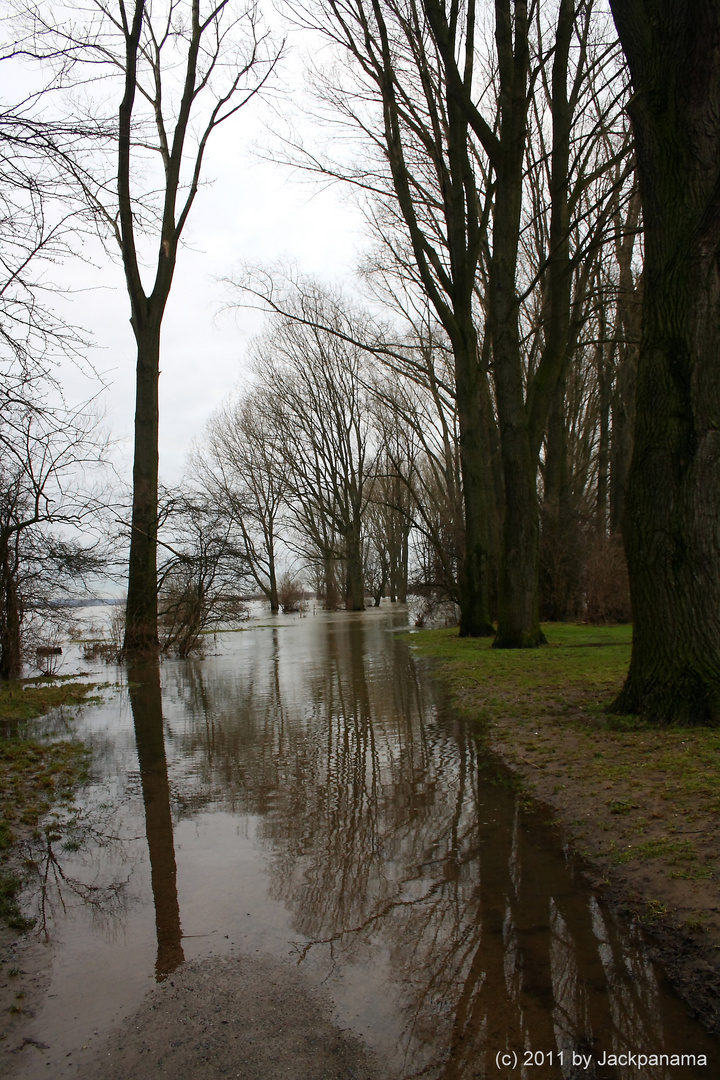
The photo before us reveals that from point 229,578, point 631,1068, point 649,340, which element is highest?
point 649,340

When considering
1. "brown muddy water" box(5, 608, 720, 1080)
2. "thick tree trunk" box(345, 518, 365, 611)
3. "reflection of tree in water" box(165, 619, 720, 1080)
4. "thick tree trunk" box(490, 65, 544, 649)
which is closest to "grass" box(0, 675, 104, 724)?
"brown muddy water" box(5, 608, 720, 1080)

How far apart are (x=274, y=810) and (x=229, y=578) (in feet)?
38.9

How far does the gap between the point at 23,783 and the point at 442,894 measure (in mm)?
3597

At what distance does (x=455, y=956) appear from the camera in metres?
2.84

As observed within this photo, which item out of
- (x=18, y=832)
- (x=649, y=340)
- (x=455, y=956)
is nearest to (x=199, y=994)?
(x=455, y=956)

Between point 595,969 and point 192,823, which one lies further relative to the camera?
point 192,823

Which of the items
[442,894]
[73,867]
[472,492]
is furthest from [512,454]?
[73,867]

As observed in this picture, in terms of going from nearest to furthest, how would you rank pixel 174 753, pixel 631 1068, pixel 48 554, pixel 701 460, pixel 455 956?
pixel 631 1068 < pixel 455 956 < pixel 701 460 < pixel 174 753 < pixel 48 554

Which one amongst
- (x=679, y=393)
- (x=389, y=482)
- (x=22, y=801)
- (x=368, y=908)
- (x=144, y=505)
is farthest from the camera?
(x=389, y=482)

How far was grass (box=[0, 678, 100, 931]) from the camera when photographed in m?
3.73

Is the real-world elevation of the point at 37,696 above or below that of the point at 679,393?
below

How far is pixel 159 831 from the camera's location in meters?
4.47

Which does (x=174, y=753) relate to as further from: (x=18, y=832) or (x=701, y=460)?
(x=701, y=460)

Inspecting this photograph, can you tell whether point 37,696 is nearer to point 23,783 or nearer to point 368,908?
point 23,783
